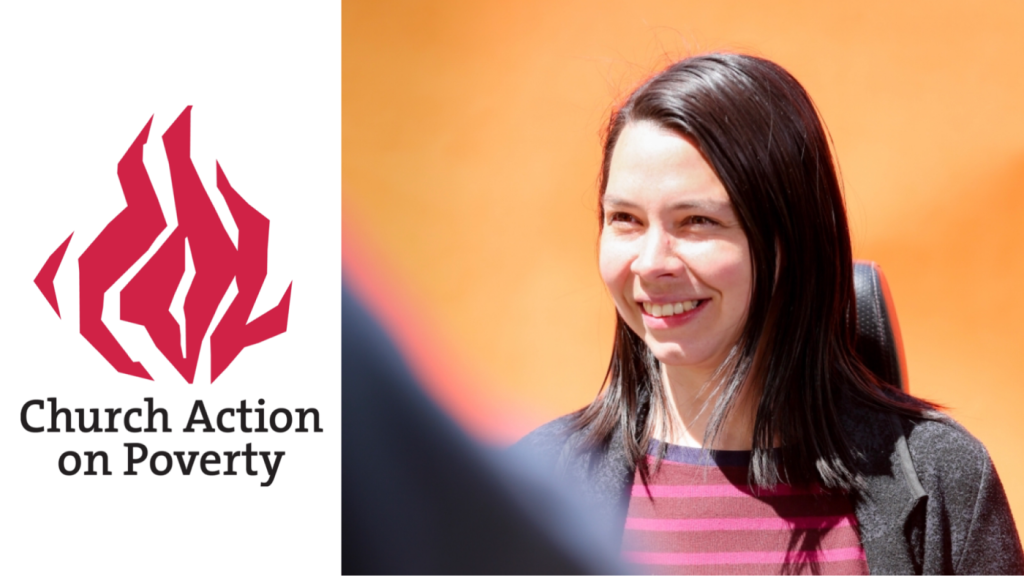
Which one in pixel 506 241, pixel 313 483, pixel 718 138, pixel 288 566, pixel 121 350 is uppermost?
pixel 718 138

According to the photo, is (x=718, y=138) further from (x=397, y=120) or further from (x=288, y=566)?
(x=288, y=566)

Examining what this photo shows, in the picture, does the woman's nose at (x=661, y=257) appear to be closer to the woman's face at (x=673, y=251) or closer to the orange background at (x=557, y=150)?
the woman's face at (x=673, y=251)

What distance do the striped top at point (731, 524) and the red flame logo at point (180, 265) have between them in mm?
652

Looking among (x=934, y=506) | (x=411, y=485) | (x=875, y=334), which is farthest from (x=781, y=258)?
(x=411, y=485)

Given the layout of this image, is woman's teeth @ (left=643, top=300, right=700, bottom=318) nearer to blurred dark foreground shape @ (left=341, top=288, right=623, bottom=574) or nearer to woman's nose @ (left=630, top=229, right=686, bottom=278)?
woman's nose @ (left=630, top=229, right=686, bottom=278)

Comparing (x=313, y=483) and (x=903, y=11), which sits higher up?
→ (x=903, y=11)

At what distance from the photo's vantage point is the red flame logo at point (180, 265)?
1384 millimetres

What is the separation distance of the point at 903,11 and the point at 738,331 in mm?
614

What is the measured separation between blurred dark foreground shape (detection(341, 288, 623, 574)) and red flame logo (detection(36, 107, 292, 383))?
0.16 m

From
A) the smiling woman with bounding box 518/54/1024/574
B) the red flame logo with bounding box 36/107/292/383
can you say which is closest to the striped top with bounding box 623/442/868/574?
the smiling woman with bounding box 518/54/1024/574

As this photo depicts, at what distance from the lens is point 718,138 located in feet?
3.51

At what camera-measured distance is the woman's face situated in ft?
3.58

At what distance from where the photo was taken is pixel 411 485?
4.61 ft

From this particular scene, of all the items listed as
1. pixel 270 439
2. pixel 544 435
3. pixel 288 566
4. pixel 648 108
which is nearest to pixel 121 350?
pixel 270 439
